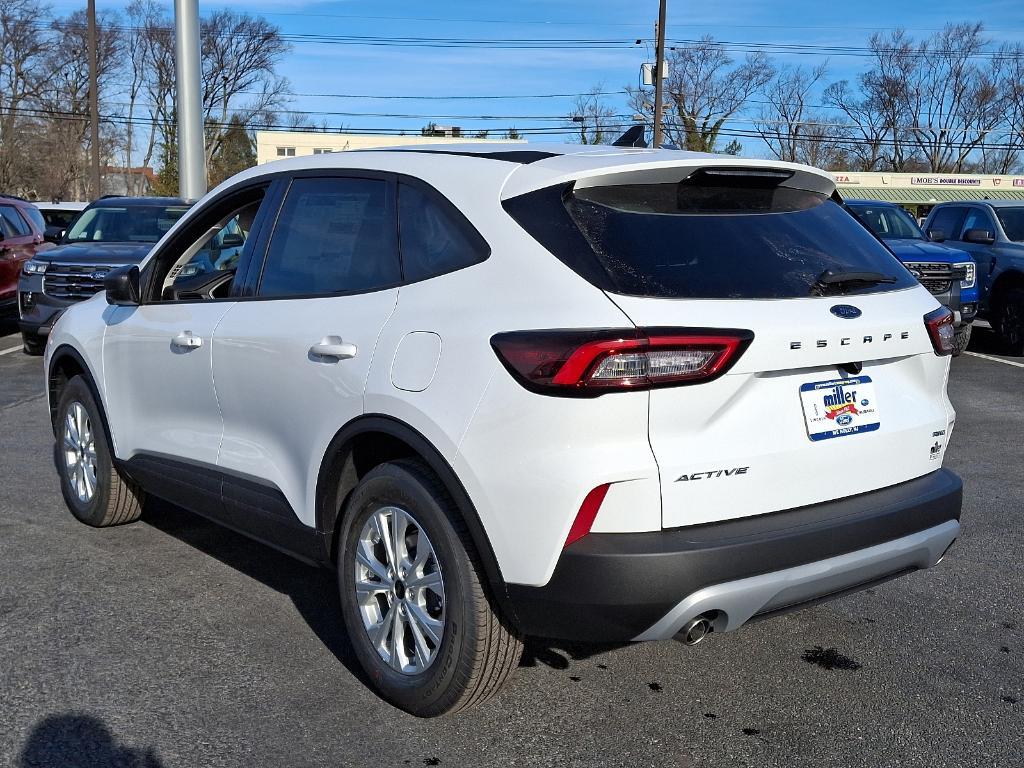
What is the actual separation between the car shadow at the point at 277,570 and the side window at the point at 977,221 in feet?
36.3

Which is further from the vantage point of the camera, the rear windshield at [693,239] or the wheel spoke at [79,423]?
the wheel spoke at [79,423]

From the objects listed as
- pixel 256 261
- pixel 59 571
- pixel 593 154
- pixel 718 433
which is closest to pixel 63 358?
pixel 59 571

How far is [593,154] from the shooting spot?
355cm

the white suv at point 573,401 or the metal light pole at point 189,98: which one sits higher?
the metal light pole at point 189,98

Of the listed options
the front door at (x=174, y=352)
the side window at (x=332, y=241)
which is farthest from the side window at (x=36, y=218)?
the side window at (x=332, y=241)

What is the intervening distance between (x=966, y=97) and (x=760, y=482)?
257 ft

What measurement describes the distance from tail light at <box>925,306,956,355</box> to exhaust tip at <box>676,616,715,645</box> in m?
1.27

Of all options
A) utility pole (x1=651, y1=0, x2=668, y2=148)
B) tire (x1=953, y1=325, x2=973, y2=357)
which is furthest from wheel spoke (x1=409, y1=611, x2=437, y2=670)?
utility pole (x1=651, y1=0, x2=668, y2=148)

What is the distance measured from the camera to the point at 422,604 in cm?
340

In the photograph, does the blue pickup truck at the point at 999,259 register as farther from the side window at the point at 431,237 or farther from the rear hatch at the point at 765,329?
the side window at the point at 431,237

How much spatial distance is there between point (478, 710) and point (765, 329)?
1520 mm

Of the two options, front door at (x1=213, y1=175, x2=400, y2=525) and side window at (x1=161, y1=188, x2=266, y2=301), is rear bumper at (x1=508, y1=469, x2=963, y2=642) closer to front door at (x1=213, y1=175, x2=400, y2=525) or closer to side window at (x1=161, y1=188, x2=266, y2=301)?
front door at (x1=213, y1=175, x2=400, y2=525)

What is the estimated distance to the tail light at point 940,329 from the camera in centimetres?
358

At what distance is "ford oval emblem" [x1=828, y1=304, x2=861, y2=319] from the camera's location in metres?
3.25
